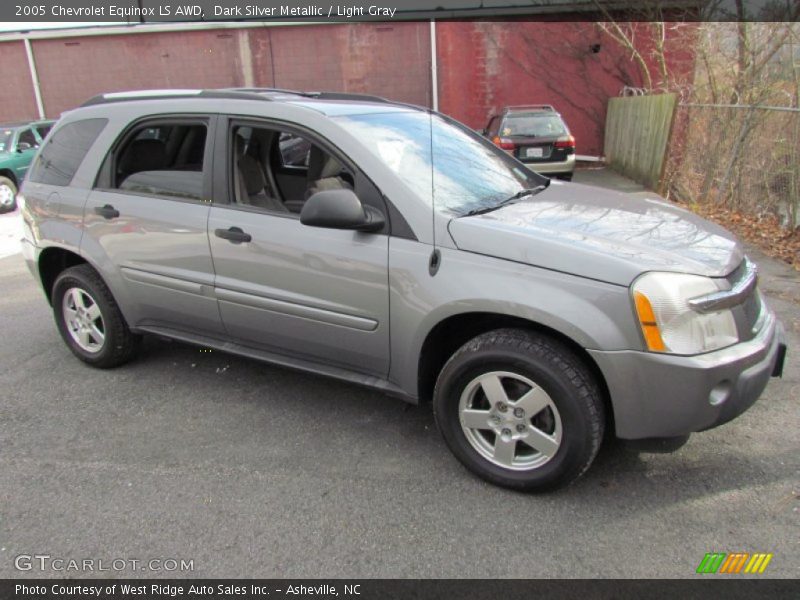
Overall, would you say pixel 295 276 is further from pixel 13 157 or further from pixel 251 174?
pixel 13 157

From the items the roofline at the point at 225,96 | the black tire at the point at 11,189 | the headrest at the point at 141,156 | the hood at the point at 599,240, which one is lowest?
the black tire at the point at 11,189

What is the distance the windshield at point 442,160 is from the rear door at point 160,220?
1005mm

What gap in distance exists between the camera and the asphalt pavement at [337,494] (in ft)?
8.02

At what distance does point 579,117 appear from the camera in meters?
18.2

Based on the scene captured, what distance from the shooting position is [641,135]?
1252cm

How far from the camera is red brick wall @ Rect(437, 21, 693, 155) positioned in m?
17.7

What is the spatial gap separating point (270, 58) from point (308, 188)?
17630 mm

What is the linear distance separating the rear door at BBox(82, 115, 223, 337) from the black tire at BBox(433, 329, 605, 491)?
154 centimetres

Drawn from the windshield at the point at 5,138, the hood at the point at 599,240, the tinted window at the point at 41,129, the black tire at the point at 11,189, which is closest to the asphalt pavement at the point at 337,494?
the hood at the point at 599,240

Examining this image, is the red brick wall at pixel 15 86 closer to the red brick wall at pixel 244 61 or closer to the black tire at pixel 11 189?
the red brick wall at pixel 244 61

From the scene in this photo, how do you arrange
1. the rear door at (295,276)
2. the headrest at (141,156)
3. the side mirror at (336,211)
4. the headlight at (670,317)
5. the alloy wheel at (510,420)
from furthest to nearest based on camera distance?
the headrest at (141,156)
the rear door at (295,276)
the side mirror at (336,211)
the alloy wheel at (510,420)
the headlight at (670,317)
